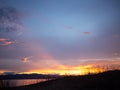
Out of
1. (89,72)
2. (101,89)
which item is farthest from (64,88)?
(89,72)

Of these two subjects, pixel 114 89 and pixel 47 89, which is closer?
pixel 114 89

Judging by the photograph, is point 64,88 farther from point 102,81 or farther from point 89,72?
point 89,72

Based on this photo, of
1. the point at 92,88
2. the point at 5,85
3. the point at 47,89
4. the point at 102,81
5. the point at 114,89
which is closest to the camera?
the point at 114,89

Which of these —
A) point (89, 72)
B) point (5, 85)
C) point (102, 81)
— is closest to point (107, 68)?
point (89, 72)

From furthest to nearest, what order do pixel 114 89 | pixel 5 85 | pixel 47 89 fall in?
pixel 5 85 < pixel 47 89 < pixel 114 89

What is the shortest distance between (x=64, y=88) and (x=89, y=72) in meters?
4.69

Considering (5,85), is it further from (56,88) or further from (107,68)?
(107,68)

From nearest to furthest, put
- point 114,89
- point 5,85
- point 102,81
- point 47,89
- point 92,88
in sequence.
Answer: point 114,89 → point 92,88 → point 102,81 → point 47,89 → point 5,85

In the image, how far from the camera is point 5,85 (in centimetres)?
1505

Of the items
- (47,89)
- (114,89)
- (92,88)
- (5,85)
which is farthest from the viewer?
(5,85)

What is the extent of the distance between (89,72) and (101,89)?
18.6ft

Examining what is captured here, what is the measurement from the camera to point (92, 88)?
1063cm

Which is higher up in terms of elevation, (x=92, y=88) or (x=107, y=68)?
(x=107, y=68)

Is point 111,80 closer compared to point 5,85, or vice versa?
point 111,80
